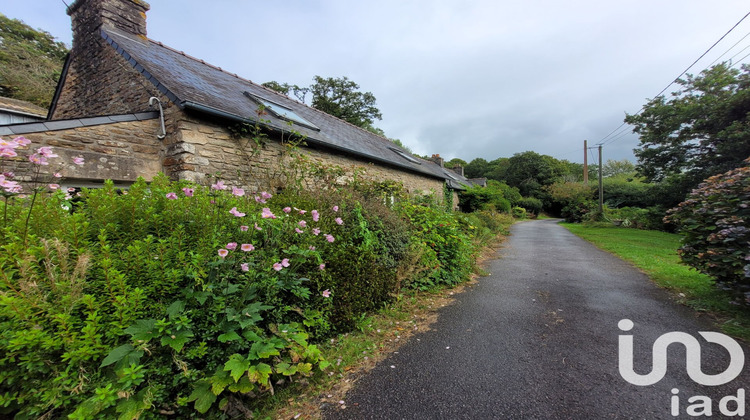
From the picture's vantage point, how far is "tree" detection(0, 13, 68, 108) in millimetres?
12273

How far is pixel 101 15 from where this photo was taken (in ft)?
21.9

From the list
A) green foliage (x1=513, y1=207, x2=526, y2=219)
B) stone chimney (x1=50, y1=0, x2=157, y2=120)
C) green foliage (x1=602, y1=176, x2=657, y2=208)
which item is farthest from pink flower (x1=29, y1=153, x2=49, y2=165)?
green foliage (x1=602, y1=176, x2=657, y2=208)

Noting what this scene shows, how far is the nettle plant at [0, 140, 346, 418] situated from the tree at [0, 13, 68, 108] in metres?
16.9

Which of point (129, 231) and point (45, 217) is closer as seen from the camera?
point (45, 217)

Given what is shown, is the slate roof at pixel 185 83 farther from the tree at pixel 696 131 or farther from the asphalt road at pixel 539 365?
the tree at pixel 696 131

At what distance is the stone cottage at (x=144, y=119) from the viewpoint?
442cm

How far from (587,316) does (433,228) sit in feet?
9.14

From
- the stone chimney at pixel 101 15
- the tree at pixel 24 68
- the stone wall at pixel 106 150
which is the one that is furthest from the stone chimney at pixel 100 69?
the tree at pixel 24 68

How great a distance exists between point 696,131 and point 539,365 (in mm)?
19321

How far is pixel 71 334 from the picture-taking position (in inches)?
62.4

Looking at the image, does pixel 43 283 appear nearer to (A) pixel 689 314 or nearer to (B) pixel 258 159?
(B) pixel 258 159

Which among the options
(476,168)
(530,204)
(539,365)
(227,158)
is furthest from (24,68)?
(476,168)

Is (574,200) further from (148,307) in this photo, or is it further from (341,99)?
(148,307)

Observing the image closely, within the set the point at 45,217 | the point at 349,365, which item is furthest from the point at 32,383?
the point at 349,365
